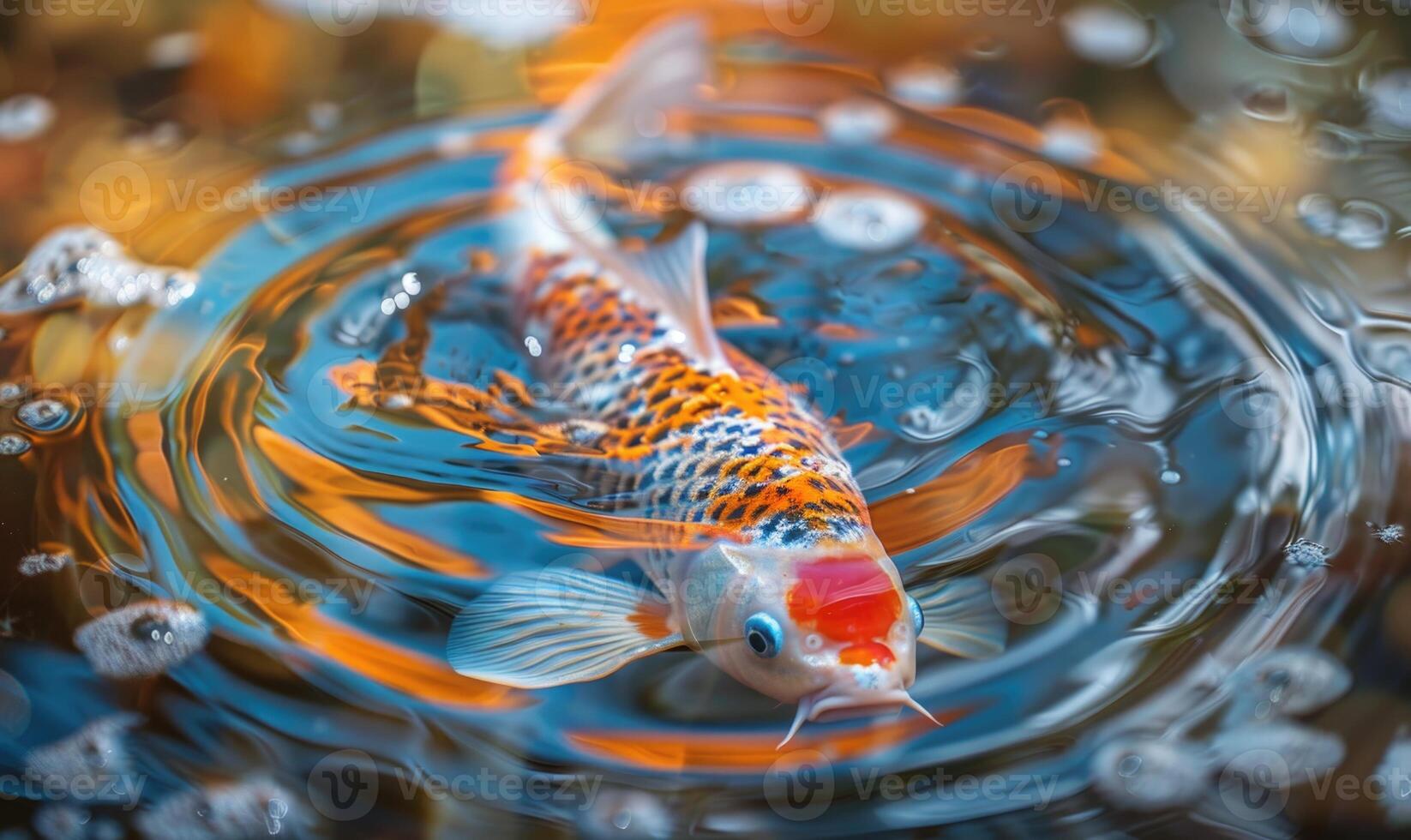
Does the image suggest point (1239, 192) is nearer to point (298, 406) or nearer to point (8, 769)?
point (298, 406)

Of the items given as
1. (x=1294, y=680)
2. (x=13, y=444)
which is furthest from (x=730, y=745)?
(x=13, y=444)

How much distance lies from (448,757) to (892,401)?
1.05 metres

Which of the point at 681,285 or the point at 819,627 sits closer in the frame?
the point at 819,627

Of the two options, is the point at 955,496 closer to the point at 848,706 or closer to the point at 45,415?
the point at 848,706

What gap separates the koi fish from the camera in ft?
5.39

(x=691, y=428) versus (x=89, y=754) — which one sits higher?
(x=691, y=428)

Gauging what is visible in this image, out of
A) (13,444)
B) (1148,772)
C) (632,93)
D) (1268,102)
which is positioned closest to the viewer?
(1148,772)

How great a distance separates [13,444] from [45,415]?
8 centimetres

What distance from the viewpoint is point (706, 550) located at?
1786 millimetres

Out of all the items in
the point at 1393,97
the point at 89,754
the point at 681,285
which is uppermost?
the point at 1393,97

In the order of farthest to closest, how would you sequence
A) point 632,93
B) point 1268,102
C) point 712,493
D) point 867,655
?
point 1268,102
point 632,93
point 712,493
point 867,655

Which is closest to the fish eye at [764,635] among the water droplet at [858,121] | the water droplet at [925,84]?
the water droplet at [858,121]

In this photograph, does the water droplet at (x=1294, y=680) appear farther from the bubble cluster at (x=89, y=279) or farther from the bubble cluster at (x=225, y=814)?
the bubble cluster at (x=89, y=279)

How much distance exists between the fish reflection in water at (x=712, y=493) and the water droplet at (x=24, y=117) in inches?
0.7
